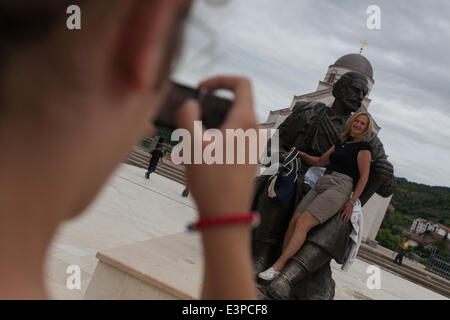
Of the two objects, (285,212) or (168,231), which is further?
(168,231)

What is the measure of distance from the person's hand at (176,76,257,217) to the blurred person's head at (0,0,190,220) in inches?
8.9

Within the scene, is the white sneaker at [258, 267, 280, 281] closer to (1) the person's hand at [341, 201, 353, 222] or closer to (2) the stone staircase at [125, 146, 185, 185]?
(1) the person's hand at [341, 201, 353, 222]

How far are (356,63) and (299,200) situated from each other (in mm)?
31792

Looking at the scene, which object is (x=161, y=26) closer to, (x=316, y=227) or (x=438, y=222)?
(x=316, y=227)

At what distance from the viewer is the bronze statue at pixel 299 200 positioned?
368 cm

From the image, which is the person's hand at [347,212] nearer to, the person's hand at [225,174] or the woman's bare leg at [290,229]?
the woman's bare leg at [290,229]

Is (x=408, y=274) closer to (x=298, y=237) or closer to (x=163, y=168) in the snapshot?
(x=163, y=168)

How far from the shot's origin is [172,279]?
296cm

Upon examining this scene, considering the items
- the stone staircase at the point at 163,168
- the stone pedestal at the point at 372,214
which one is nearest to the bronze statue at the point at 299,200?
the stone staircase at the point at 163,168

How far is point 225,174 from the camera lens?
0.65m

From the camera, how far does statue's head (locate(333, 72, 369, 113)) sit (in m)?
4.23

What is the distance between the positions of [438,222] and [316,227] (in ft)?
205

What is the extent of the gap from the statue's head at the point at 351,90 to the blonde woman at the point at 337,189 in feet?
1.64

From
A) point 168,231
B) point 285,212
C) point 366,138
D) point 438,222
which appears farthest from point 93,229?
point 438,222
